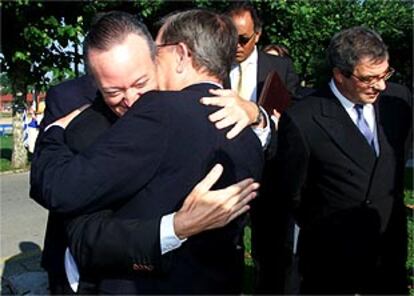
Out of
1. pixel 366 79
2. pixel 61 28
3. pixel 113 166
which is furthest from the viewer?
pixel 61 28

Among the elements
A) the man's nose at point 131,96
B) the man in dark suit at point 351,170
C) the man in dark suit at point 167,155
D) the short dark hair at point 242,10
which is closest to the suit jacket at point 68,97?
the man in dark suit at point 167,155

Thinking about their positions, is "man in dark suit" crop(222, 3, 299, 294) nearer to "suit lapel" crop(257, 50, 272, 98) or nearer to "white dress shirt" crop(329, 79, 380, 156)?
"suit lapel" crop(257, 50, 272, 98)

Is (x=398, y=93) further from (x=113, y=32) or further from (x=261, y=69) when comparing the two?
(x=113, y=32)

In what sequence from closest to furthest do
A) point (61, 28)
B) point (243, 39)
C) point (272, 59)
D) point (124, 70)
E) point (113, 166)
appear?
1. point (113, 166)
2. point (124, 70)
3. point (243, 39)
4. point (272, 59)
5. point (61, 28)

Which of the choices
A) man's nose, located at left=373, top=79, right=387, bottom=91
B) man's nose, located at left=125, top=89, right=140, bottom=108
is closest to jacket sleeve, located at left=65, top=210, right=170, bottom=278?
man's nose, located at left=125, top=89, right=140, bottom=108

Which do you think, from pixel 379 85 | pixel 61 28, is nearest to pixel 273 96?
pixel 379 85

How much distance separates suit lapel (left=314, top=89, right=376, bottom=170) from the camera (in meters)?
2.70

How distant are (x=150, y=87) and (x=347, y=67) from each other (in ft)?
4.45

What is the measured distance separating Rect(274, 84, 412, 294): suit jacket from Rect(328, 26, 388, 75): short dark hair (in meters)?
0.20

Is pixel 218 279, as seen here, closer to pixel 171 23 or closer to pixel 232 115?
pixel 232 115

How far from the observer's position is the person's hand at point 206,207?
1.52 metres

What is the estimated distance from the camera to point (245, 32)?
3414mm

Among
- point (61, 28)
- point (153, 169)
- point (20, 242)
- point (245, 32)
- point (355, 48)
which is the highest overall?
→ point (153, 169)

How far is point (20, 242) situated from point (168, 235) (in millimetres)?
4860
